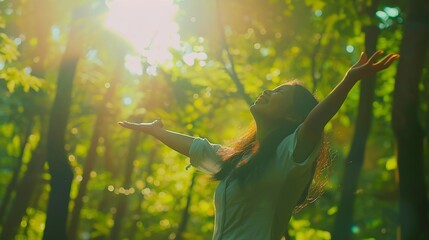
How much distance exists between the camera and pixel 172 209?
2191 cm

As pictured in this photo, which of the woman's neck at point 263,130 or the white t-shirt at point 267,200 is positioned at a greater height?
the woman's neck at point 263,130

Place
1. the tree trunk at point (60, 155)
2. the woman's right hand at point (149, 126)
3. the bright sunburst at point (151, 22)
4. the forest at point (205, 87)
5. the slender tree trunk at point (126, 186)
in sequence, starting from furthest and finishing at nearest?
the slender tree trunk at point (126, 186) < the bright sunburst at point (151, 22) < the tree trunk at point (60, 155) < the forest at point (205, 87) < the woman's right hand at point (149, 126)

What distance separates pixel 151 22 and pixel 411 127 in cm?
518

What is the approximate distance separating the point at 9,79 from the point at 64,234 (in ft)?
7.57

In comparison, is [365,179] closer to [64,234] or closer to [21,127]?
[21,127]

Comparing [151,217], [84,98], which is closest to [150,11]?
[84,98]

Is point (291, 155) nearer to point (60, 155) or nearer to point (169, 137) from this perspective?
point (169, 137)

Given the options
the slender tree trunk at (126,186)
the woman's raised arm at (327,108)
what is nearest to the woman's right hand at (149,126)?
the woman's raised arm at (327,108)

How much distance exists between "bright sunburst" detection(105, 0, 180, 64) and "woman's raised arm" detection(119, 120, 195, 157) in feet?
21.5

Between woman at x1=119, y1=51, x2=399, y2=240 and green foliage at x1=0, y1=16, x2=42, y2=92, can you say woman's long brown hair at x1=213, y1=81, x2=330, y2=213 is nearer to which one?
woman at x1=119, y1=51, x2=399, y2=240

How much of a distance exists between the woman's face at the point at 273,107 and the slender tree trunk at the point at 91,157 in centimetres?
1331

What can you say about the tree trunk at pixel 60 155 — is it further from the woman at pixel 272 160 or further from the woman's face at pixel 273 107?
the woman's face at pixel 273 107

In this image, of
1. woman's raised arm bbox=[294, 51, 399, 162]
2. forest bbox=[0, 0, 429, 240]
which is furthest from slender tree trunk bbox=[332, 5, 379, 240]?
woman's raised arm bbox=[294, 51, 399, 162]

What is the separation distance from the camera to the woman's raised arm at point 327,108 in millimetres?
3070
